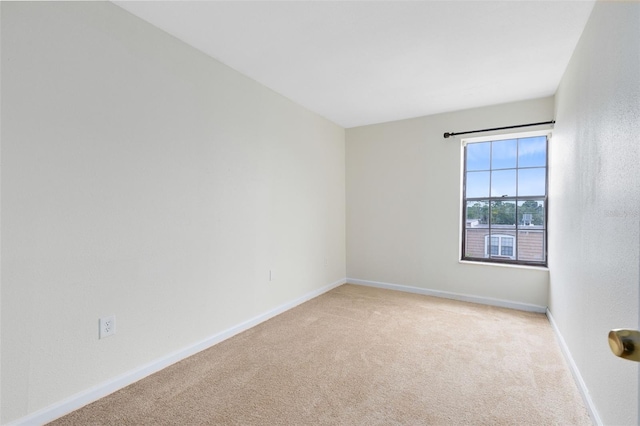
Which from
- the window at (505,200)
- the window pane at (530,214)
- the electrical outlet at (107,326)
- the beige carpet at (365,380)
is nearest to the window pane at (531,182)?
the window at (505,200)

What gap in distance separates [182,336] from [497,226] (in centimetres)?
370

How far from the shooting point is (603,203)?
5.25 ft

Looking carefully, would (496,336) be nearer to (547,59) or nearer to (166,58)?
(547,59)

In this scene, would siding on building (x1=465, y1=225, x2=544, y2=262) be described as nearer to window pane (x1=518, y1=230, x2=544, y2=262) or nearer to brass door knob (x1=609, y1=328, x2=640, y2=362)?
window pane (x1=518, y1=230, x2=544, y2=262)

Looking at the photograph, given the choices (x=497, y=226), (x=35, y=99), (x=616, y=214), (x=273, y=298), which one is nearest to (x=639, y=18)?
(x=616, y=214)

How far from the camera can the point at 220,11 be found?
6.57ft

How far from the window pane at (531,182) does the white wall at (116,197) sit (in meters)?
3.03

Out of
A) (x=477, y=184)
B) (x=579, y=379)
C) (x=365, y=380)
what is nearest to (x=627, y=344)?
(x=365, y=380)

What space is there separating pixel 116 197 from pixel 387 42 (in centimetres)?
222

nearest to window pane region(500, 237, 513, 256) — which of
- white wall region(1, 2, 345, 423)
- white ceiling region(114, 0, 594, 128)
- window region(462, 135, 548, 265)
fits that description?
window region(462, 135, 548, 265)

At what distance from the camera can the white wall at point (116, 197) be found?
5.20ft

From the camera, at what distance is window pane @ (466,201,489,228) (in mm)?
3912

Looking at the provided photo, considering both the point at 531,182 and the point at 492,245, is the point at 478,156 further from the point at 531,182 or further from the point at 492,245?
the point at 492,245

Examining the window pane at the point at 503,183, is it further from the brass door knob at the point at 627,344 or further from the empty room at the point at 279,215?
the brass door knob at the point at 627,344
